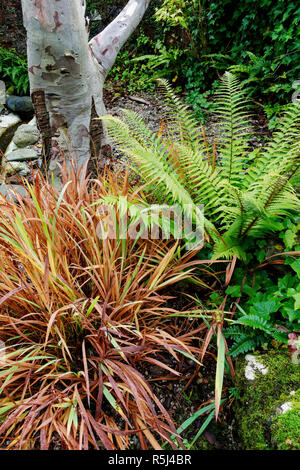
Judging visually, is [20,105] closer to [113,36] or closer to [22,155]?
[22,155]

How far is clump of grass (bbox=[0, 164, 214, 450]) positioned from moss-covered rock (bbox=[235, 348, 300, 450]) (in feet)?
0.87

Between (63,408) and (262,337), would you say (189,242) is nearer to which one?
(262,337)

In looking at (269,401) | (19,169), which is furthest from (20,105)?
(269,401)

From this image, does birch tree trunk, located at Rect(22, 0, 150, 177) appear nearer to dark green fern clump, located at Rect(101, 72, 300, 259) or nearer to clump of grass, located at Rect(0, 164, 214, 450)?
dark green fern clump, located at Rect(101, 72, 300, 259)

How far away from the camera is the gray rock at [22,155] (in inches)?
144

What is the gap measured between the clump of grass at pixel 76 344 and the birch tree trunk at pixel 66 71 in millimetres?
596

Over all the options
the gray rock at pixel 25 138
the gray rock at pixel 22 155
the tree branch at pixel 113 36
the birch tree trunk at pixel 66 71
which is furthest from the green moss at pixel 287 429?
the gray rock at pixel 25 138

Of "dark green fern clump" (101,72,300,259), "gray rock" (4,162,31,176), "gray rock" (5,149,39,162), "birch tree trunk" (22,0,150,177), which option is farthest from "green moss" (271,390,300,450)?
"gray rock" (5,149,39,162)

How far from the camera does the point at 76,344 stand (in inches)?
57.8

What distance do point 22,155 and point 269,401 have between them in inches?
139

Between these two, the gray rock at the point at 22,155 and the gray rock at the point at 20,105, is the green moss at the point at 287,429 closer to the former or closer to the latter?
the gray rock at the point at 22,155

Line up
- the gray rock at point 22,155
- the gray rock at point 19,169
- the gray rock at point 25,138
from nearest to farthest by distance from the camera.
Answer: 1. the gray rock at point 19,169
2. the gray rock at point 22,155
3. the gray rock at point 25,138

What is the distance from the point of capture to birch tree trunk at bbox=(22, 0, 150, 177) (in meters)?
1.90
